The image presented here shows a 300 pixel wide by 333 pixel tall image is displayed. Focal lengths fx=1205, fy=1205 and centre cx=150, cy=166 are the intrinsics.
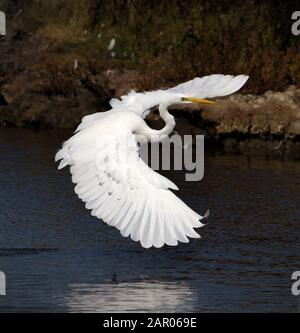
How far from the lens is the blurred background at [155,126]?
9.38m

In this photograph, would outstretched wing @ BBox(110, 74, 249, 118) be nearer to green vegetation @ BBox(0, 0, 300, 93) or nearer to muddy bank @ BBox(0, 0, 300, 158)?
muddy bank @ BBox(0, 0, 300, 158)

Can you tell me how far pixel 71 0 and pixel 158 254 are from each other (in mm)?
12631

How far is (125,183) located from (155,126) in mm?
8832

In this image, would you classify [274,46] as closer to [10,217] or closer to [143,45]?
[143,45]

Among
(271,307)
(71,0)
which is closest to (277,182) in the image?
(271,307)

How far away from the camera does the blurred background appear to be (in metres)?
9.38

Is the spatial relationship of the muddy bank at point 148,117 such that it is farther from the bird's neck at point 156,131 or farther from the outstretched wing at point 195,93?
the bird's neck at point 156,131

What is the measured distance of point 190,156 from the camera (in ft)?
53.8

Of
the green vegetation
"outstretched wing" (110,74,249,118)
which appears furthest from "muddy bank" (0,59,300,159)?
"outstretched wing" (110,74,249,118)

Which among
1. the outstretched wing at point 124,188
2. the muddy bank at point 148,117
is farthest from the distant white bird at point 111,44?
the outstretched wing at point 124,188

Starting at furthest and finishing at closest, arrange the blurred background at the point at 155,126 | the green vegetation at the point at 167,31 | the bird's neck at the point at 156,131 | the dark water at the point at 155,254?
the green vegetation at the point at 167,31 → the bird's neck at the point at 156,131 → the blurred background at the point at 155,126 → the dark water at the point at 155,254

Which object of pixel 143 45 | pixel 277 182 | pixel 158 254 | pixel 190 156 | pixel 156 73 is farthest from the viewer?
pixel 143 45

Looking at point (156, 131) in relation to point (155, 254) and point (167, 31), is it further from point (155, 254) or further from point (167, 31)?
point (167, 31)

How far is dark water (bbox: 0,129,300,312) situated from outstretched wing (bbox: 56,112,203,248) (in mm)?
515
